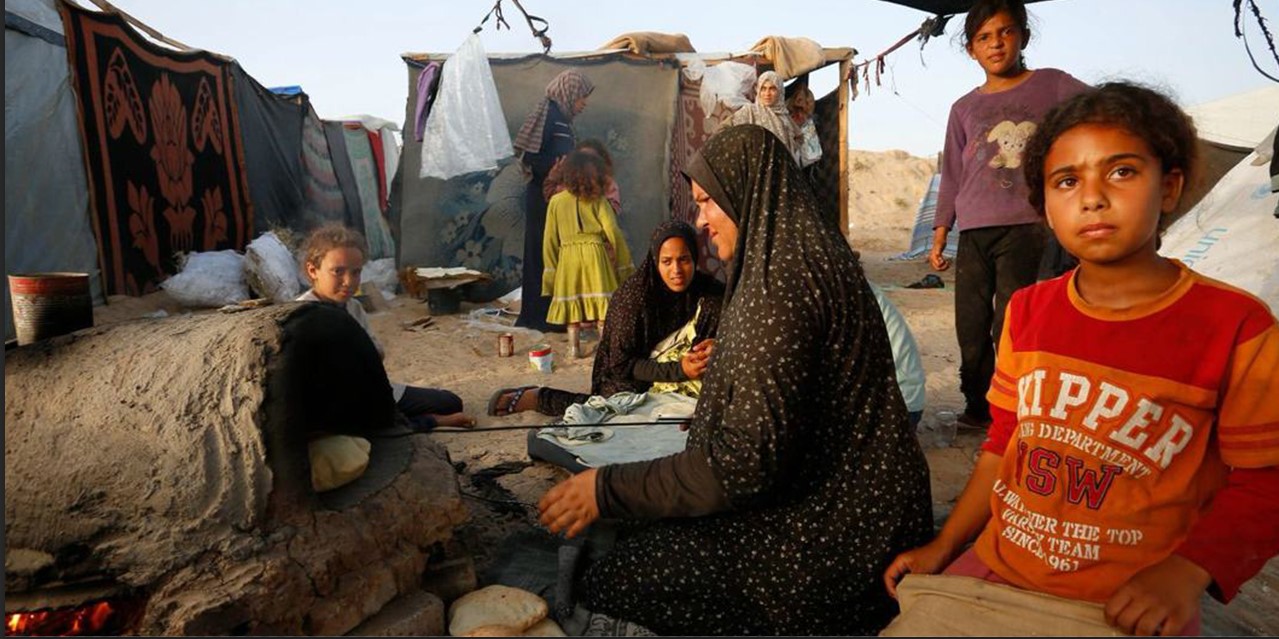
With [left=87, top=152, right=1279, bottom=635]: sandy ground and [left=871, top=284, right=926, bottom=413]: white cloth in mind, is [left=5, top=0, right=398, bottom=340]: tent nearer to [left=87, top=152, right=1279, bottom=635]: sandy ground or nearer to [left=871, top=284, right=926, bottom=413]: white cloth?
[left=87, top=152, right=1279, bottom=635]: sandy ground

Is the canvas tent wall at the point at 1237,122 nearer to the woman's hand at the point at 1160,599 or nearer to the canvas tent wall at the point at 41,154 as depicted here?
the woman's hand at the point at 1160,599

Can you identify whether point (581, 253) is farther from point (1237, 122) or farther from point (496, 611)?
point (1237, 122)

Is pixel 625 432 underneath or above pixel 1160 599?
underneath

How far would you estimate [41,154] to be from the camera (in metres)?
5.75

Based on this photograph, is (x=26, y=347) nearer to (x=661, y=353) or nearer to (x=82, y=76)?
(x=661, y=353)

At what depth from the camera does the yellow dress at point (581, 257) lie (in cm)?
611

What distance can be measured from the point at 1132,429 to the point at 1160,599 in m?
0.30

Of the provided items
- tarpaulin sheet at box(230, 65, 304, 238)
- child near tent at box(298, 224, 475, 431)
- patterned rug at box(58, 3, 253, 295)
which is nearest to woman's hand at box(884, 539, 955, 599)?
child near tent at box(298, 224, 475, 431)

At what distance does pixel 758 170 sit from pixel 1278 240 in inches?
191

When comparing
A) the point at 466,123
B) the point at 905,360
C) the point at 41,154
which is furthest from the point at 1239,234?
the point at 41,154

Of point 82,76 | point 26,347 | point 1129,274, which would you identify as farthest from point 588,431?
point 82,76

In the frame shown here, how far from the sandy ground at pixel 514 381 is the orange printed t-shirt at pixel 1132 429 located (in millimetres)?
677

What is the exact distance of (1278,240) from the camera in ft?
14.9

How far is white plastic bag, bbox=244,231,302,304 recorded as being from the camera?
7.04m
